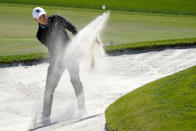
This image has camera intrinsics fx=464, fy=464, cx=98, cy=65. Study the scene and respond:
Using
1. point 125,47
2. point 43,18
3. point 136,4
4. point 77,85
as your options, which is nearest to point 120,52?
point 125,47

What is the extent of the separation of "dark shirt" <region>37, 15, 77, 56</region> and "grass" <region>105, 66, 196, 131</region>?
1514 millimetres

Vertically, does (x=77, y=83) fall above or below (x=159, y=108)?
below

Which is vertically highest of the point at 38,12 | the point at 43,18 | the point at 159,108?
the point at 38,12

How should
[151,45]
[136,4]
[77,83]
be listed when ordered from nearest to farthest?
[77,83]
[151,45]
[136,4]

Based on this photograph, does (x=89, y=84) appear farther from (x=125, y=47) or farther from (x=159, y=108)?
(x=159, y=108)

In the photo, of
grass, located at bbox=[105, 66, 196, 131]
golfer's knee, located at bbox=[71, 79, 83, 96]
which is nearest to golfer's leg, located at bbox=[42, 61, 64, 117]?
golfer's knee, located at bbox=[71, 79, 83, 96]

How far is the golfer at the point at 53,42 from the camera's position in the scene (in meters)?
8.22

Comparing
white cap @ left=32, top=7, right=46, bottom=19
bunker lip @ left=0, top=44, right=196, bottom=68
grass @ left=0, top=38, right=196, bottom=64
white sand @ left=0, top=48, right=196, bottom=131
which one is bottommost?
white sand @ left=0, top=48, right=196, bottom=131

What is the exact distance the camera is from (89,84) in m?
11.2

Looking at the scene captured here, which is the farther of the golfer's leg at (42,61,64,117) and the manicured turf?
the manicured turf

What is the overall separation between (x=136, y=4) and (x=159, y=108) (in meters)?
26.9

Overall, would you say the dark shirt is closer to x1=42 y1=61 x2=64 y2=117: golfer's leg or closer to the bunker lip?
x1=42 y1=61 x2=64 y2=117: golfer's leg

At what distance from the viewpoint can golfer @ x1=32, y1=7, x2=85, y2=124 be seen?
8.22m

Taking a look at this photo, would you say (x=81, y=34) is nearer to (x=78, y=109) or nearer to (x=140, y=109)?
(x=78, y=109)
